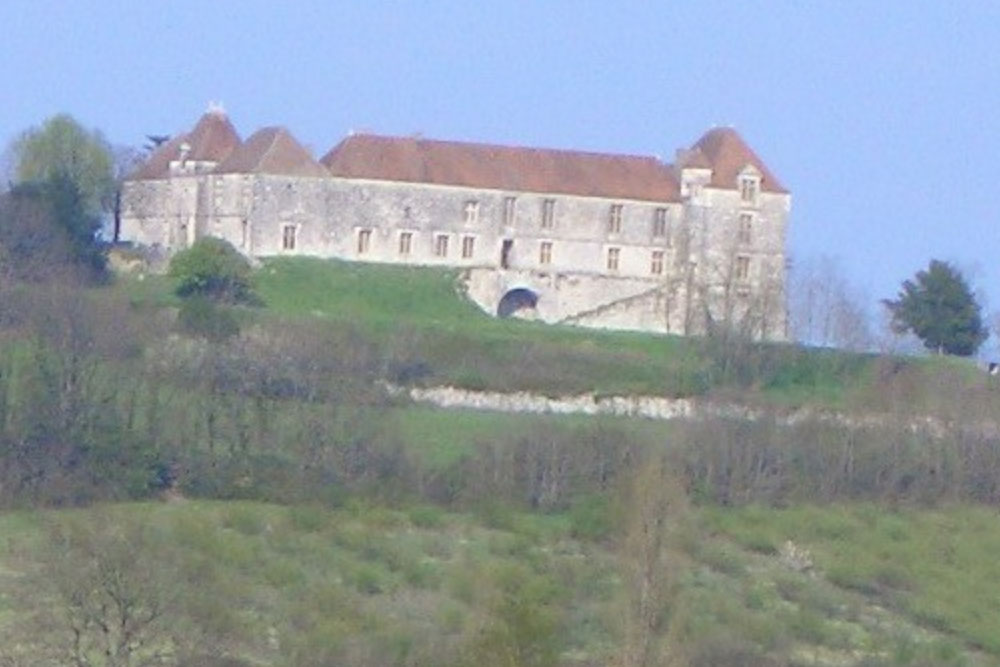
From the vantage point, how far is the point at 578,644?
42188 mm

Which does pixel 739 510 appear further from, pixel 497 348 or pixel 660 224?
pixel 660 224

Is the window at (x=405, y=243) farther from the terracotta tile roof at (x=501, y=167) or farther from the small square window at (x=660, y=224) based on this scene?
the small square window at (x=660, y=224)

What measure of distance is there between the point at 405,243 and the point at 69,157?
9.20m

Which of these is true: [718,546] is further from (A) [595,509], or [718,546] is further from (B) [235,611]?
(B) [235,611]

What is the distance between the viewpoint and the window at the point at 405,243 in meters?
70.9

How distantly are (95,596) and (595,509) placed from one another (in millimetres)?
14154

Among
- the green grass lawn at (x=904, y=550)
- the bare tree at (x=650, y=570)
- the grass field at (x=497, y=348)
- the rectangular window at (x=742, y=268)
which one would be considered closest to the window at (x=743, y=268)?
the rectangular window at (x=742, y=268)

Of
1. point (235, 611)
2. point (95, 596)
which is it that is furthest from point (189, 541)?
point (95, 596)

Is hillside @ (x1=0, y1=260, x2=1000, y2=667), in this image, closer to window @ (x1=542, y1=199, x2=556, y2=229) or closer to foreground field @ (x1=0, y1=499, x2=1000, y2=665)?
foreground field @ (x1=0, y1=499, x2=1000, y2=665)

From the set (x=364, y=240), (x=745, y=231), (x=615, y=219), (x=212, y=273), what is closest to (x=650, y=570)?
(x=212, y=273)

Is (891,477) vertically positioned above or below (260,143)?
below

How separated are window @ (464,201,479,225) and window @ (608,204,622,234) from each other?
270 centimetres

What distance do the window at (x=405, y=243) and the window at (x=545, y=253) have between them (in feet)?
9.22

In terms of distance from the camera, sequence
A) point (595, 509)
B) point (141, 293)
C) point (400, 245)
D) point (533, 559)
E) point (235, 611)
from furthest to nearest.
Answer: point (400, 245)
point (141, 293)
point (595, 509)
point (533, 559)
point (235, 611)
